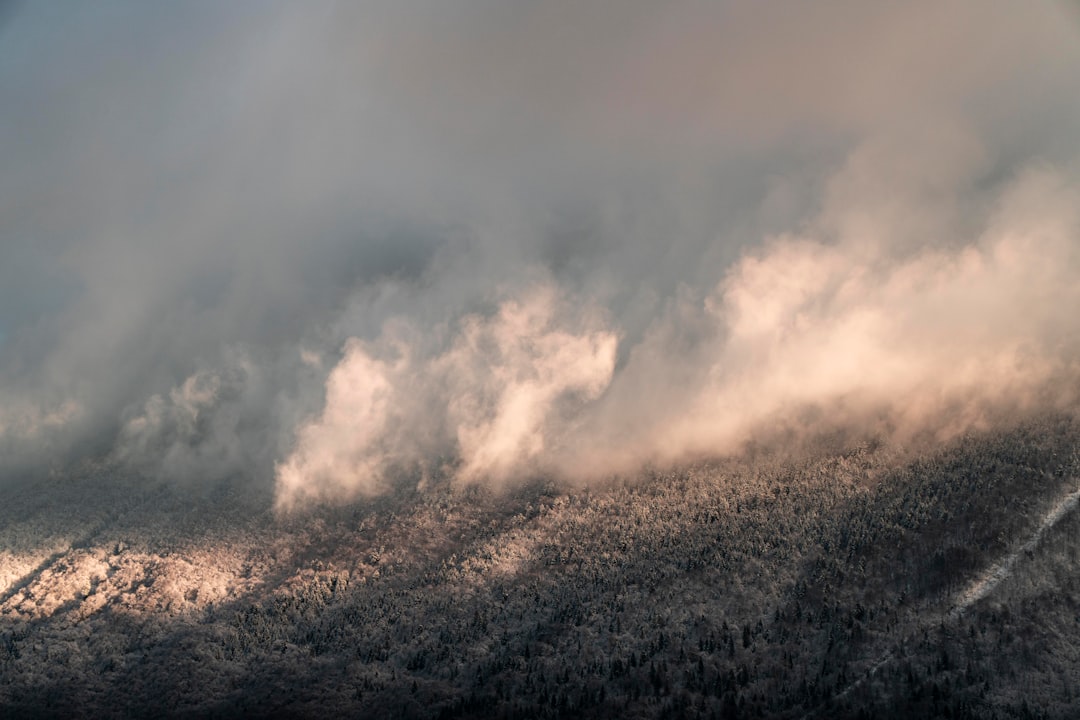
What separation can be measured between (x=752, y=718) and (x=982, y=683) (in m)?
60.7

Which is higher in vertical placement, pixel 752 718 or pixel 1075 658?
pixel 752 718

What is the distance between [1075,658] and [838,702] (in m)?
63.7

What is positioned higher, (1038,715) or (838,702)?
(838,702)

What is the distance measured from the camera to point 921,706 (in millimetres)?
194000

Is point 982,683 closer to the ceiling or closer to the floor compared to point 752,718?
closer to the floor

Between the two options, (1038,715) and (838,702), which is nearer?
(1038,715)

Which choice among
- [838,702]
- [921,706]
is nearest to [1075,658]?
[921,706]

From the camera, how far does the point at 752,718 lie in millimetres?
199000

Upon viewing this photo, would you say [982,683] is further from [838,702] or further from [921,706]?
[838,702]

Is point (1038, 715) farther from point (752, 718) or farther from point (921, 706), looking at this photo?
point (752, 718)

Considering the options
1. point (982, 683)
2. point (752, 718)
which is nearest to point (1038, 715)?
point (982, 683)

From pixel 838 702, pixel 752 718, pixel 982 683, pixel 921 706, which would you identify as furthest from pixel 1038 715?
pixel 752 718

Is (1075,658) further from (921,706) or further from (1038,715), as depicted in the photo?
(921,706)

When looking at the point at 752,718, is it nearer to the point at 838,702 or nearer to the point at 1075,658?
the point at 838,702
